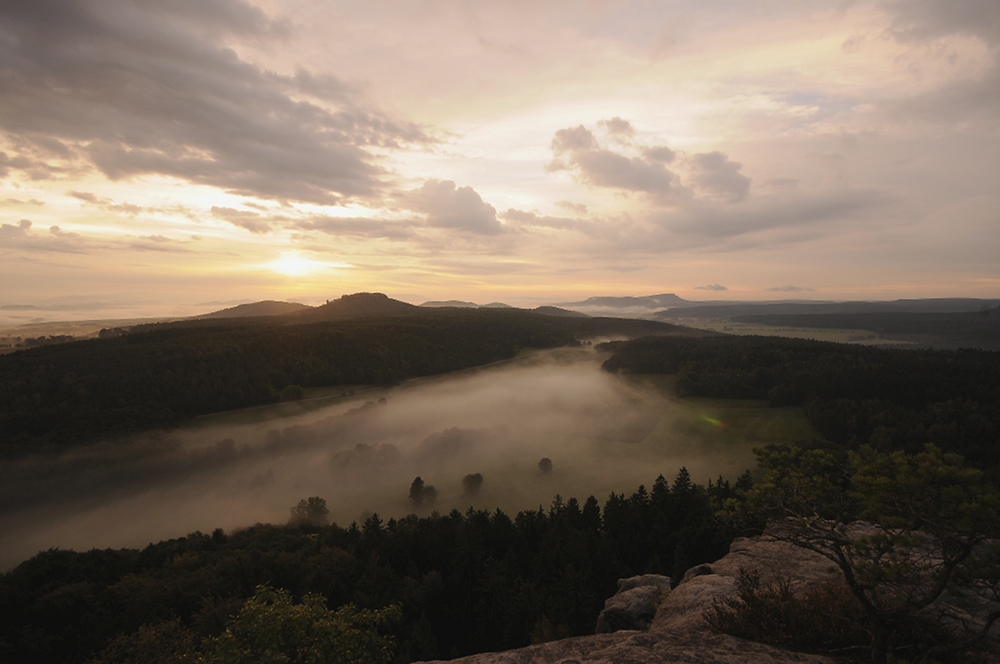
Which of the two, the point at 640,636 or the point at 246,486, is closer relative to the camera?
the point at 640,636

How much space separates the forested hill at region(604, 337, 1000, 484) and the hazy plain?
32.3 feet

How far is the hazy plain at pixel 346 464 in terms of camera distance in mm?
103188

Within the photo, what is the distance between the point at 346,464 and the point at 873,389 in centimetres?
17666

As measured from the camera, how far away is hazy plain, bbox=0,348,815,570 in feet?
339

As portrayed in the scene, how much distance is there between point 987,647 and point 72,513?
175m

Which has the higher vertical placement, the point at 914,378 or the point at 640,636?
the point at 640,636

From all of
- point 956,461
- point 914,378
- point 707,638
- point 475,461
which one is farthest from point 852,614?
point 914,378

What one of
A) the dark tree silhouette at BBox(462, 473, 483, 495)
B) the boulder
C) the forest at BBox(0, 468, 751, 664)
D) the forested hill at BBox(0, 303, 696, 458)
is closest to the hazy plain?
the dark tree silhouette at BBox(462, 473, 483, 495)

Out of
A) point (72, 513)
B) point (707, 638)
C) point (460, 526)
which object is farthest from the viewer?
point (72, 513)

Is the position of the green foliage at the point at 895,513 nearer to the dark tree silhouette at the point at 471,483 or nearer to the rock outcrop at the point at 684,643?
the rock outcrop at the point at 684,643

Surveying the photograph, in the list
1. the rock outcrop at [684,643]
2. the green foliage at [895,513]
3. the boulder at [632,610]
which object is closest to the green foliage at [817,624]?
the green foliage at [895,513]

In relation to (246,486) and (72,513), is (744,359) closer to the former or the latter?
(246,486)

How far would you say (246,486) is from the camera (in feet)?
404

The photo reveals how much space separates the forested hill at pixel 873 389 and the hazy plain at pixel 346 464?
32.3 feet
